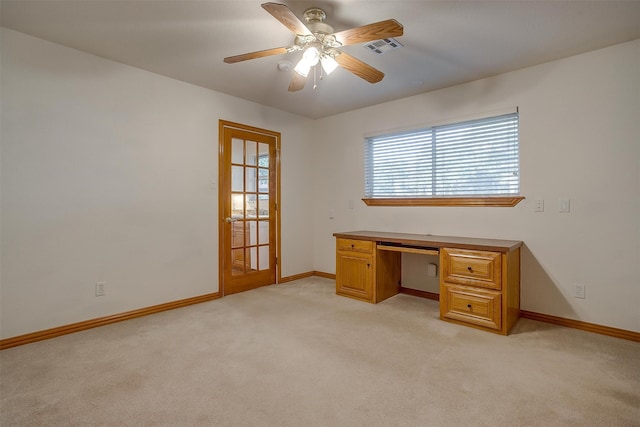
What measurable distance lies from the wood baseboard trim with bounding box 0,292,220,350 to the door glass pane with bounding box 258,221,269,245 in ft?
3.22

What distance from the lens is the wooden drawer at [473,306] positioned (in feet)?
8.87

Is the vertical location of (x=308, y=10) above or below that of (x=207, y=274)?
above

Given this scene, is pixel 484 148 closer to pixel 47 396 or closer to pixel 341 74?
pixel 341 74

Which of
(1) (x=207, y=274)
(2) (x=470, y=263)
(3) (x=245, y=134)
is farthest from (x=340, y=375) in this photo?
(3) (x=245, y=134)

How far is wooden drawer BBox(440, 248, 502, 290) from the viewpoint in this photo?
8.91 feet

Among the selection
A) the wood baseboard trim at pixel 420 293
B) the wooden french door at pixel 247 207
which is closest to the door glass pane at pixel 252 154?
the wooden french door at pixel 247 207

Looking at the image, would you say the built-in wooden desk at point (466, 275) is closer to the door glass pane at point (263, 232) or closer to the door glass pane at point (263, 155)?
the door glass pane at point (263, 232)

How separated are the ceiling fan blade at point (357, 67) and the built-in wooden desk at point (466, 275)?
1.59 metres

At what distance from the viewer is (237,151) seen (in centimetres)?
400

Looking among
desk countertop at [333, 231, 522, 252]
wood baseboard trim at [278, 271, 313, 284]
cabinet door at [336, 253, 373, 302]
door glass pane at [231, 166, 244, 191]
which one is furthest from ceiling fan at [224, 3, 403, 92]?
wood baseboard trim at [278, 271, 313, 284]

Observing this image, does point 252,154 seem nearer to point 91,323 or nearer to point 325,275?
point 325,275

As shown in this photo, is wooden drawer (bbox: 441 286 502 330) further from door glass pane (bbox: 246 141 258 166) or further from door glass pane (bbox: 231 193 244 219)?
door glass pane (bbox: 246 141 258 166)

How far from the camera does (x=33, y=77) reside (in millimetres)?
2566

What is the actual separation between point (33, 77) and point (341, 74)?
261 centimetres
